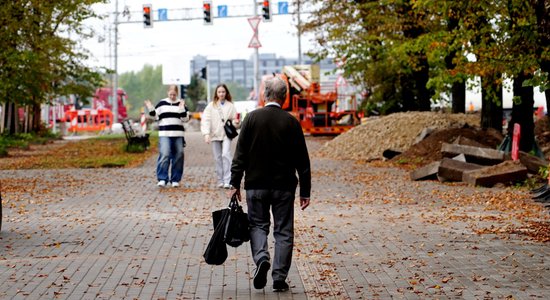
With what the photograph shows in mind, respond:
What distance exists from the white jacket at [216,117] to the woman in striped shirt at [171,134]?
1.52ft

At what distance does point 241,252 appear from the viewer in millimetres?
11203

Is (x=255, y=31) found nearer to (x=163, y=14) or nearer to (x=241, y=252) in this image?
(x=163, y=14)

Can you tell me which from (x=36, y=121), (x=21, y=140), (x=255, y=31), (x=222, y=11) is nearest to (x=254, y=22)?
(x=255, y=31)

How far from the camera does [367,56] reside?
39406mm

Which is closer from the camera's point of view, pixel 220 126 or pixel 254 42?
pixel 220 126

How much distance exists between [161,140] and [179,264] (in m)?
9.86

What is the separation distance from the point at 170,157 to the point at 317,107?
3017cm

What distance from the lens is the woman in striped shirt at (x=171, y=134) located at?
1984 centimetres

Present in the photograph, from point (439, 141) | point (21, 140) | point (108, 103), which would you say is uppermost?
point (108, 103)

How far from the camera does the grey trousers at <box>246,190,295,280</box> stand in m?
8.95

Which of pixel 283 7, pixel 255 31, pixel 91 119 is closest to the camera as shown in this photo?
pixel 255 31

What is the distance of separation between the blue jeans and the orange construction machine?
95.8 feet

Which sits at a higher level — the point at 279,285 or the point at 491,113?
the point at 491,113

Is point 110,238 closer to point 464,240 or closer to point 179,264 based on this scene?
point 179,264
